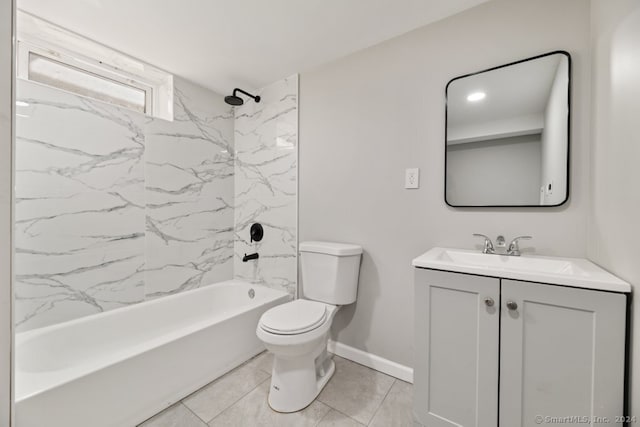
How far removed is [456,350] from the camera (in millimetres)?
1076

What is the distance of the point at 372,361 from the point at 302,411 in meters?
0.60

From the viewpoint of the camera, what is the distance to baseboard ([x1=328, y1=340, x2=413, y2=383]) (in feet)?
5.34

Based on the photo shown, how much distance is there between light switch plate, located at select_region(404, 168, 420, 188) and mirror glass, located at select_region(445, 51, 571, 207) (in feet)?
0.54

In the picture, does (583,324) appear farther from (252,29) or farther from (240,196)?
(240,196)

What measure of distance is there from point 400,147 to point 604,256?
3.49 ft

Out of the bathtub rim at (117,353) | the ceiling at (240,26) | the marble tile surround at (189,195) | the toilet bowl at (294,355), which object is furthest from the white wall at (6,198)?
the marble tile surround at (189,195)

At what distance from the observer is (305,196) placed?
211 centimetres

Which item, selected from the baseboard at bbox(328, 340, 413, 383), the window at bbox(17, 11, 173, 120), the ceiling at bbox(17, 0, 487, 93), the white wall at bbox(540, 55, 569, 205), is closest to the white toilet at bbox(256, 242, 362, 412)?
the baseboard at bbox(328, 340, 413, 383)

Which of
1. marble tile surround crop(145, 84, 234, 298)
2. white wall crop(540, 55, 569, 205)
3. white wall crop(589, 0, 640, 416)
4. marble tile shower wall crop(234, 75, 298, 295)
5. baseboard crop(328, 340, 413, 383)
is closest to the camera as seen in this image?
white wall crop(589, 0, 640, 416)

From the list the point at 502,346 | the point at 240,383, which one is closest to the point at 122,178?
the point at 240,383

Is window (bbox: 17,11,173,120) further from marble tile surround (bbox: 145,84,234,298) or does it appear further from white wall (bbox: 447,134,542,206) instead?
white wall (bbox: 447,134,542,206)

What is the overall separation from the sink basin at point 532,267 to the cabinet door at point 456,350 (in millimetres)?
37

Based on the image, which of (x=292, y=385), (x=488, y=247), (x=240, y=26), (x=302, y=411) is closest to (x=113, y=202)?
(x=240, y=26)

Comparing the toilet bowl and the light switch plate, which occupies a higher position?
the light switch plate
